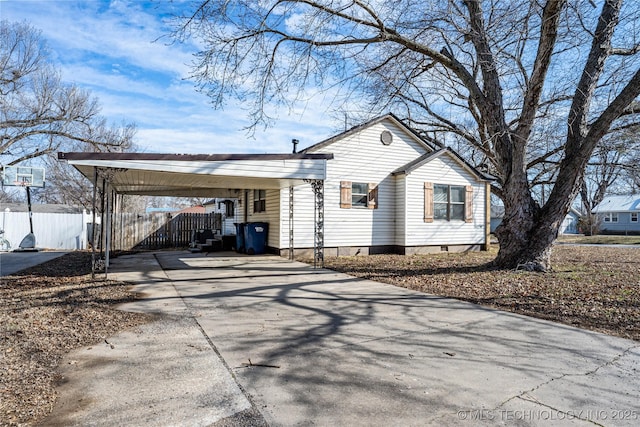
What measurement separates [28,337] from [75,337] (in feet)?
1.48

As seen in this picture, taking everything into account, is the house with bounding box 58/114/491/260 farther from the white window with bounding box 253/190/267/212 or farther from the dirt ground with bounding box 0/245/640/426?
the dirt ground with bounding box 0/245/640/426

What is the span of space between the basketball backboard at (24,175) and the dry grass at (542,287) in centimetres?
1600

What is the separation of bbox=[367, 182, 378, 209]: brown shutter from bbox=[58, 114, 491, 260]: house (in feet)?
0.12

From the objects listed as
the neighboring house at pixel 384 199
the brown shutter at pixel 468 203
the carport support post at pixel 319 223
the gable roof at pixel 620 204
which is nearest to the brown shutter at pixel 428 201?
the neighboring house at pixel 384 199

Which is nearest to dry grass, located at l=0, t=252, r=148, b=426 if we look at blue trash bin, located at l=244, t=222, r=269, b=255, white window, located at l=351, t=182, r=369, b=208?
blue trash bin, located at l=244, t=222, r=269, b=255

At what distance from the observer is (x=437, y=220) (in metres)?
15.4

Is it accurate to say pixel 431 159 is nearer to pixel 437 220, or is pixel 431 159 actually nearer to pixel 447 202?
pixel 447 202

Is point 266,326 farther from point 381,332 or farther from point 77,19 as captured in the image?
point 77,19

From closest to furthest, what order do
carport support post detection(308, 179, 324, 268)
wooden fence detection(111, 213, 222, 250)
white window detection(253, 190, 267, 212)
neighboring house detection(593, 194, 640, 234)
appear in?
1. carport support post detection(308, 179, 324, 268)
2. white window detection(253, 190, 267, 212)
3. wooden fence detection(111, 213, 222, 250)
4. neighboring house detection(593, 194, 640, 234)

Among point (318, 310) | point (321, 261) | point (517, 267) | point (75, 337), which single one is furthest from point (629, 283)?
point (75, 337)

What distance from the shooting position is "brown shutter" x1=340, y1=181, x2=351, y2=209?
14.0m

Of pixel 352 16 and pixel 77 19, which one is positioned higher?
pixel 77 19

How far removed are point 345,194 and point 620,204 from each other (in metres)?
43.3

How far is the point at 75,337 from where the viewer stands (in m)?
4.55
